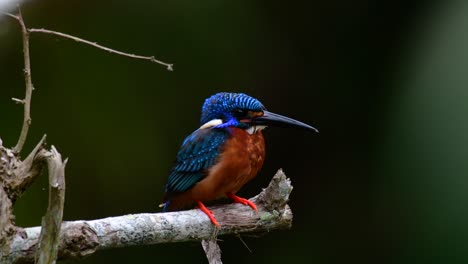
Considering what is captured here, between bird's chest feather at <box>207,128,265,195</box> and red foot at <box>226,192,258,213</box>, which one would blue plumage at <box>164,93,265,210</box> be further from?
red foot at <box>226,192,258,213</box>

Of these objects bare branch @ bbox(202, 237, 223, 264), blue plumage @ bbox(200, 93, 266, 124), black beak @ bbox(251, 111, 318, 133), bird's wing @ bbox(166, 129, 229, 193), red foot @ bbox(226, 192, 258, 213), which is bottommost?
bare branch @ bbox(202, 237, 223, 264)

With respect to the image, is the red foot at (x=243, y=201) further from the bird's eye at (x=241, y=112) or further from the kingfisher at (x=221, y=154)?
the bird's eye at (x=241, y=112)

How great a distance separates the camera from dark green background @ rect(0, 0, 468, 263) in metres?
4.55

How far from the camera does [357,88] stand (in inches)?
189

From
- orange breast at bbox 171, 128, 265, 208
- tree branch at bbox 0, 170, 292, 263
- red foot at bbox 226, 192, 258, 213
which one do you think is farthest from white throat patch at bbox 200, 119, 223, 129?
tree branch at bbox 0, 170, 292, 263

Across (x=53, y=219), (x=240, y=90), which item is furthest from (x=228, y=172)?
(x=240, y=90)

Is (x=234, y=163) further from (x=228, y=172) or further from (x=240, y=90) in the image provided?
(x=240, y=90)

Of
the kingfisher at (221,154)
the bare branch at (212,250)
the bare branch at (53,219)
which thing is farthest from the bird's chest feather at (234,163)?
the bare branch at (53,219)

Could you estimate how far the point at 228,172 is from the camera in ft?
9.73

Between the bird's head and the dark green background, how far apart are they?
4.99ft

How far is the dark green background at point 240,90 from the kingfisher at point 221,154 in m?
1.55

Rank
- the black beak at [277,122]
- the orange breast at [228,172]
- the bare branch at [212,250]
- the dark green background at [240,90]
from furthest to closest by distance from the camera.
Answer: the dark green background at [240,90], the black beak at [277,122], the orange breast at [228,172], the bare branch at [212,250]

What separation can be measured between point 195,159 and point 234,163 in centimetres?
16

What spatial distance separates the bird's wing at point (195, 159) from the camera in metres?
3.00
